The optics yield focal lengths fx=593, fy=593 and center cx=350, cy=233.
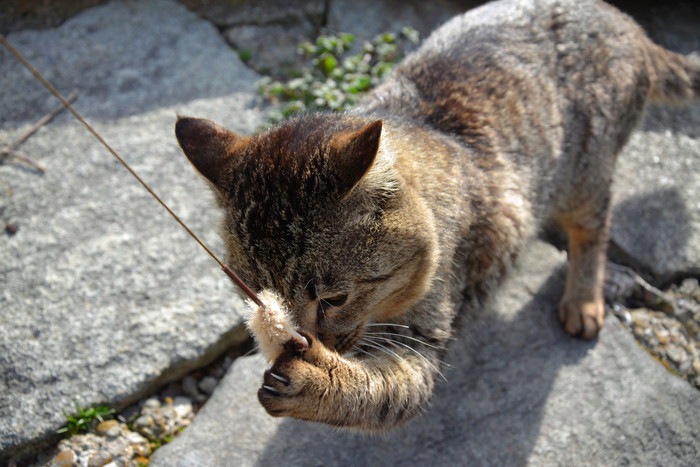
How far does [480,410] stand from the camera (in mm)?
2750

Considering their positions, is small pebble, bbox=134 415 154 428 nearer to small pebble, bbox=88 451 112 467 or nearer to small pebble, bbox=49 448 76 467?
small pebble, bbox=88 451 112 467

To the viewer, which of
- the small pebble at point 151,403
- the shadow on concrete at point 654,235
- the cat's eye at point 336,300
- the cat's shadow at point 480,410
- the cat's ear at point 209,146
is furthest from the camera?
the shadow on concrete at point 654,235

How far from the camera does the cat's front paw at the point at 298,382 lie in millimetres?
1806

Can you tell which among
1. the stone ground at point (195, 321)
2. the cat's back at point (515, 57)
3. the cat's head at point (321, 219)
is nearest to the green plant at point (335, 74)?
the stone ground at point (195, 321)

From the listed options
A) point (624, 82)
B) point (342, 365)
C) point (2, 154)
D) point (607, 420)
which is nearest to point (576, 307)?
point (607, 420)

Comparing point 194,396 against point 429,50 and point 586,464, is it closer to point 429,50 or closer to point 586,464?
point 586,464

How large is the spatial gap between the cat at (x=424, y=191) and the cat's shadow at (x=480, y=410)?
22cm

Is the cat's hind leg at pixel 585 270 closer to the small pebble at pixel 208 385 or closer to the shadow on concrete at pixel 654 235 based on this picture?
the shadow on concrete at pixel 654 235

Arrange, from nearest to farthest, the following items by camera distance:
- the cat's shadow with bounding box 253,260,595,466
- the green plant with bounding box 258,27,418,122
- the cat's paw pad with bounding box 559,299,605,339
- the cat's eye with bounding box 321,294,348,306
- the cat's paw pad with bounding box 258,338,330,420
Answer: the cat's paw pad with bounding box 258,338,330,420
the cat's eye with bounding box 321,294,348,306
the cat's shadow with bounding box 253,260,595,466
the cat's paw pad with bounding box 559,299,605,339
the green plant with bounding box 258,27,418,122

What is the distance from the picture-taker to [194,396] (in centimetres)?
296

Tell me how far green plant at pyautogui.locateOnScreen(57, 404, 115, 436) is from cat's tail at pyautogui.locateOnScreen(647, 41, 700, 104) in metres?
3.39

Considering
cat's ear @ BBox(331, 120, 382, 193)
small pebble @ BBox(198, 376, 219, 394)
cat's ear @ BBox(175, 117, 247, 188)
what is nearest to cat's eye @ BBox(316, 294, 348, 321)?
cat's ear @ BBox(331, 120, 382, 193)

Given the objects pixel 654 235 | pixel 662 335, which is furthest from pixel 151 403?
pixel 654 235

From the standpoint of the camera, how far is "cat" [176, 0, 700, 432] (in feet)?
6.31
